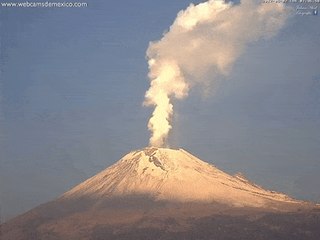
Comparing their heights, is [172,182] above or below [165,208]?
above

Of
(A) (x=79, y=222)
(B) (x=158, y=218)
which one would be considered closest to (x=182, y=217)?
(B) (x=158, y=218)

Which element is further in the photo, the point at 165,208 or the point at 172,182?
the point at 172,182

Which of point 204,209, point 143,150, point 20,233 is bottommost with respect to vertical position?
point 20,233

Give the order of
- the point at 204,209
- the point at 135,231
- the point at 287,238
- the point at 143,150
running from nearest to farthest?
1. the point at 287,238
2. the point at 135,231
3. the point at 204,209
4. the point at 143,150

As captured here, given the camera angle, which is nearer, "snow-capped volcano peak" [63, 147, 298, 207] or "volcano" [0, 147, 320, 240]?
"volcano" [0, 147, 320, 240]

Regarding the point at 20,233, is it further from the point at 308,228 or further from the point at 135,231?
the point at 308,228
